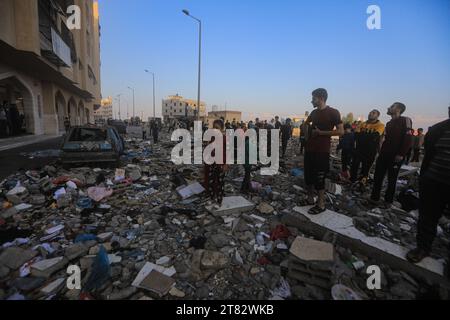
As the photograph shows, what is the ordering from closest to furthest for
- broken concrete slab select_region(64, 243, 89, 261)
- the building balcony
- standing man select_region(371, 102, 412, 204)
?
broken concrete slab select_region(64, 243, 89, 261) → standing man select_region(371, 102, 412, 204) → the building balcony

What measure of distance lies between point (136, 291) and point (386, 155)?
4.60 meters

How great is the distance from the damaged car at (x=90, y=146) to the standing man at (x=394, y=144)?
6.98 metres

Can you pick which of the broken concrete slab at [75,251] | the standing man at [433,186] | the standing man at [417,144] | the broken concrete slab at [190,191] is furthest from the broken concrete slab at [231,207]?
the standing man at [417,144]

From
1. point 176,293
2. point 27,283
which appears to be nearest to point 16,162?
point 27,283

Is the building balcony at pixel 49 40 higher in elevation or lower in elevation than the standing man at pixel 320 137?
higher

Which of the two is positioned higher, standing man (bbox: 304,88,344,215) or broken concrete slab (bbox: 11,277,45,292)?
standing man (bbox: 304,88,344,215)

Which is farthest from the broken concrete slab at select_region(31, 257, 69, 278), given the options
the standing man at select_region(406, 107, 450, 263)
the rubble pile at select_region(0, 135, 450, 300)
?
the standing man at select_region(406, 107, 450, 263)

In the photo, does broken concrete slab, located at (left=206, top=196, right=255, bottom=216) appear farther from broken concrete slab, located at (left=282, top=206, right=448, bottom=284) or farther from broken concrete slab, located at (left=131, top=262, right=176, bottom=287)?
broken concrete slab, located at (left=131, top=262, right=176, bottom=287)

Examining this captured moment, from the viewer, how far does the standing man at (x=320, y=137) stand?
130 inches

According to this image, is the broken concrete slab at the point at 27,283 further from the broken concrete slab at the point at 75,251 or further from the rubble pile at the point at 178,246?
the broken concrete slab at the point at 75,251

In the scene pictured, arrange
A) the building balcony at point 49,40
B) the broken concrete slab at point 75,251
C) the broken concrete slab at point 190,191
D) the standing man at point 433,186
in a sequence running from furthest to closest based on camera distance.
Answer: the building balcony at point 49,40 → the broken concrete slab at point 190,191 → the broken concrete slab at point 75,251 → the standing man at point 433,186

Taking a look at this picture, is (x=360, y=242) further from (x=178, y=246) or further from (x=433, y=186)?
(x=178, y=246)

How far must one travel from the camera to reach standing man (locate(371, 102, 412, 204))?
12.8 ft
